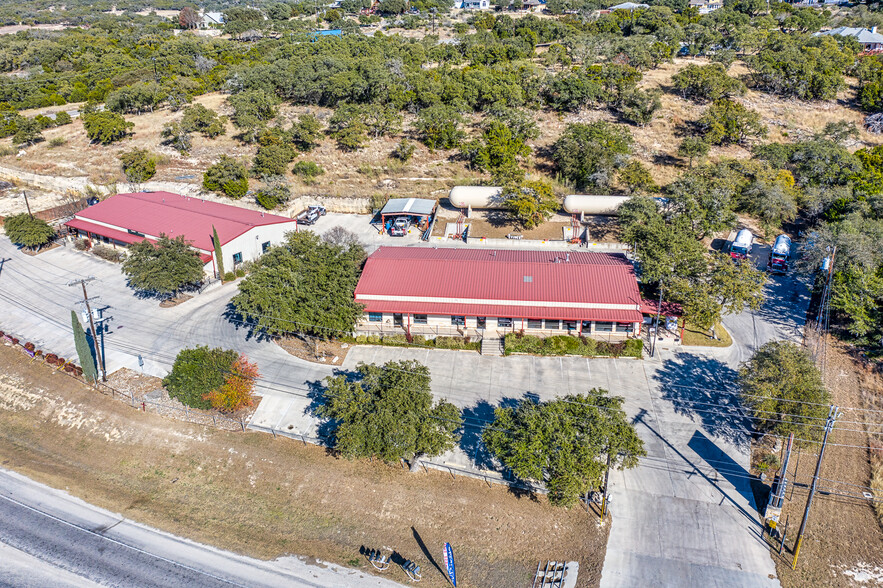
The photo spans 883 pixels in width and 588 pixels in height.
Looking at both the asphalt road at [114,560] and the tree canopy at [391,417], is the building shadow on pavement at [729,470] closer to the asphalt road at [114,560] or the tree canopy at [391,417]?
the tree canopy at [391,417]

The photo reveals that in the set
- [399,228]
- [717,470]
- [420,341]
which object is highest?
[399,228]

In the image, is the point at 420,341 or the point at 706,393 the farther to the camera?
the point at 420,341

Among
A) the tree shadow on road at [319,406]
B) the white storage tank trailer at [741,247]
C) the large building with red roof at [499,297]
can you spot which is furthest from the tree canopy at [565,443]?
the white storage tank trailer at [741,247]

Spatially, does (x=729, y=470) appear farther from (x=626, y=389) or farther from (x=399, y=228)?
(x=399, y=228)

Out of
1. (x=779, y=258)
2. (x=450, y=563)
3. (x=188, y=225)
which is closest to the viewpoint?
(x=450, y=563)

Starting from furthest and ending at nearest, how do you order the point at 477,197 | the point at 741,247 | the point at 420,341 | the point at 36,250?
the point at 477,197, the point at 36,250, the point at 741,247, the point at 420,341

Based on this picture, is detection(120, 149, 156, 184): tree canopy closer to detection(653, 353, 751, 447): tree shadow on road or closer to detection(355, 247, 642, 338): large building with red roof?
detection(355, 247, 642, 338): large building with red roof

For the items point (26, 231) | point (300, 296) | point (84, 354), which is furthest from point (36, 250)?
point (300, 296)
